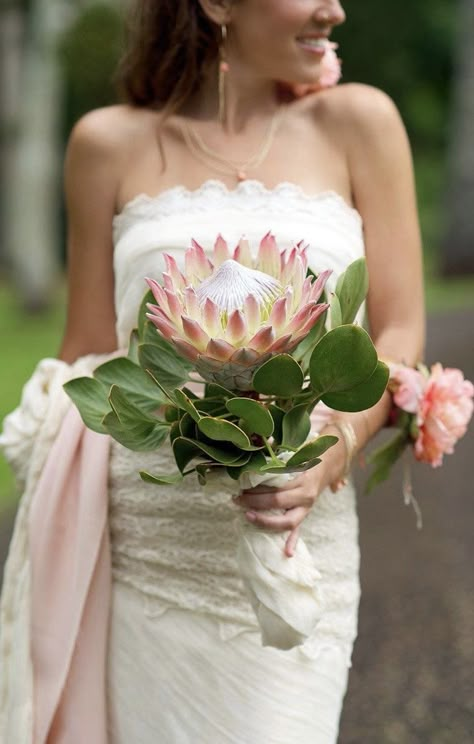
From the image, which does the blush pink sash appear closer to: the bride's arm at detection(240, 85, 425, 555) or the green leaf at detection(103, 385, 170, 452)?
the green leaf at detection(103, 385, 170, 452)

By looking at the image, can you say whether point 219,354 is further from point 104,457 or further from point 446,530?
point 446,530

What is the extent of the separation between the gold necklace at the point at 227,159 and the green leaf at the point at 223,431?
0.99 meters

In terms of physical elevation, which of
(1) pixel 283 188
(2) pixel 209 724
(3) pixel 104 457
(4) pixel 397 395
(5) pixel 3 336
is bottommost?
(5) pixel 3 336

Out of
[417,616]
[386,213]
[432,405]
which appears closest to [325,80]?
[386,213]

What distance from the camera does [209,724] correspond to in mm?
2869

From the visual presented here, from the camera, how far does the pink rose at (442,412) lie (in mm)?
2855

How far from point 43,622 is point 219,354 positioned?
109 centimetres

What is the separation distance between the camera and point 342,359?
2250 mm

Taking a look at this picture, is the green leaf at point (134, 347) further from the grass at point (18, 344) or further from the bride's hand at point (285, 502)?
the grass at point (18, 344)

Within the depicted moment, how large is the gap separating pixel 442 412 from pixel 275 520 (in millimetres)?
589

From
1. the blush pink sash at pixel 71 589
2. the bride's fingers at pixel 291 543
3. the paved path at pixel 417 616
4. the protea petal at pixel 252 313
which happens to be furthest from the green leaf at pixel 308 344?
the paved path at pixel 417 616

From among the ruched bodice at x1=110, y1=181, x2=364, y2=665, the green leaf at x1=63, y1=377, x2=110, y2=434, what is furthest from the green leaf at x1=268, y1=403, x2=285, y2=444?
the ruched bodice at x1=110, y1=181, x2=364, y2=665

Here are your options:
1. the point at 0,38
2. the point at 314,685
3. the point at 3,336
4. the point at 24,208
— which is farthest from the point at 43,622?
the point at 0,38

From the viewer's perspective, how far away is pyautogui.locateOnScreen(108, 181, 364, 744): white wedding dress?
2.83 meters
